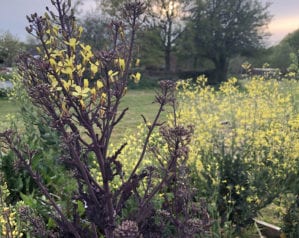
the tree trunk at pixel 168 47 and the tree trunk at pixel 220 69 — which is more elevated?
the tree trunk at pixel 168 47

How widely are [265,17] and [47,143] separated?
28.9 meters

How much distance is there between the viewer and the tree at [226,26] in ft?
96.1

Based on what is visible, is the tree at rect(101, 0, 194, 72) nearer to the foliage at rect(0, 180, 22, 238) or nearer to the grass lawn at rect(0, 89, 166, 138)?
the grass lawn at rect(0, 89, 166, 138)

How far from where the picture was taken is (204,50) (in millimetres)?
30125

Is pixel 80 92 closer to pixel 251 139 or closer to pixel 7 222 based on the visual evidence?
pixel 7 222

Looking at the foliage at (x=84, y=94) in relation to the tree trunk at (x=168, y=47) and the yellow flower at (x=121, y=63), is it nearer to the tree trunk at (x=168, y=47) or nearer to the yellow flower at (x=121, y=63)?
the yellow flower at (x=121, y=63)

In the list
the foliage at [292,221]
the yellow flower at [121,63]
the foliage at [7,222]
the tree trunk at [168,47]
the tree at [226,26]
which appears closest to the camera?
the yellow flower at [121,63]

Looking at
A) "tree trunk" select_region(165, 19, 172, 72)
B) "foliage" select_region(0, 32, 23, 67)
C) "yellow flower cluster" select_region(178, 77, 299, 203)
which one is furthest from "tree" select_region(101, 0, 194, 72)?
"yellow flower cluster" select_region(178, 77, 299, 203)

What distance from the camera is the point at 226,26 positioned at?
97.6 ft

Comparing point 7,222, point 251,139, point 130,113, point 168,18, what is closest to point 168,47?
point 168,18

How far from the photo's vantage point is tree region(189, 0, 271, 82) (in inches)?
1153

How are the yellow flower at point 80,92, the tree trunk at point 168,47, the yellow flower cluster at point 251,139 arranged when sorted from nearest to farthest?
1. the yellow flower at point 80,92
2. the yellow flower cluster at point 251,139
3. the tree trunk at point 168,47

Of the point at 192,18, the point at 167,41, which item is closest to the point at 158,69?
the point at 167,41

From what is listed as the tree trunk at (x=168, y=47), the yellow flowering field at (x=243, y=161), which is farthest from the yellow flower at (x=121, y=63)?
the tree trunk at (x=168, y=47)
